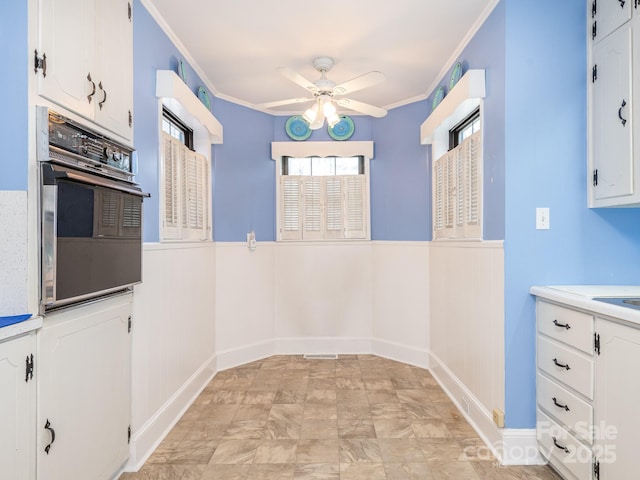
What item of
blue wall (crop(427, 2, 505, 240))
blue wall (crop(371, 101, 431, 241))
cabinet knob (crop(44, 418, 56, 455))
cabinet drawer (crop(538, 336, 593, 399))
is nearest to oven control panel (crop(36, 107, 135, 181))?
cabinet knob (crop(44, 418, 56, 455))

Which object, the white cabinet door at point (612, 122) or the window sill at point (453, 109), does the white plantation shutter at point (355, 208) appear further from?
the white cabinet door at point (612, 122)

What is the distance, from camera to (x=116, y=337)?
1.93 meters

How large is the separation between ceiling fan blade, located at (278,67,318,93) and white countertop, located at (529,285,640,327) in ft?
6.15

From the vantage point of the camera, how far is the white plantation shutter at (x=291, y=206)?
4.23m

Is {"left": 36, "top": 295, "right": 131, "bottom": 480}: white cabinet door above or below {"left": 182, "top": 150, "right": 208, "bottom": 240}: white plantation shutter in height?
below

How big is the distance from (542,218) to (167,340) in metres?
2.33

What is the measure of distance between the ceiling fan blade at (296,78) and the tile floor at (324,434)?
88.5 inches

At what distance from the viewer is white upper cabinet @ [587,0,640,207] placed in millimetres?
1875

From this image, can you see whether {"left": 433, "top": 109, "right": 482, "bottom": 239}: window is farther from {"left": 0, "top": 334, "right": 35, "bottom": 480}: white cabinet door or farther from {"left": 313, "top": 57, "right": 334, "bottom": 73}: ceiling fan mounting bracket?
{"left": 0, "top": 334, "right": 35, "bottom": 480}: white cabinet door

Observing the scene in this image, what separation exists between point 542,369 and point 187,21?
2898mm

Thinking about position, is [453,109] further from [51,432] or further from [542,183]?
[51,432]

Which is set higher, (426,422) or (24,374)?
(24,374)

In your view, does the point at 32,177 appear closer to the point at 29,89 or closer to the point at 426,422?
the point at 29,89

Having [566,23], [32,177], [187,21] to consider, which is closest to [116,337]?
[32,177]
